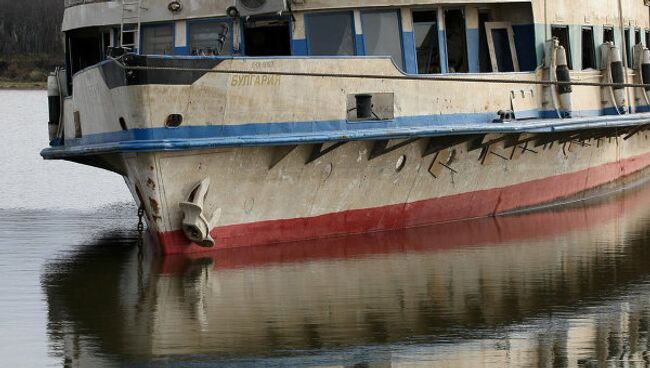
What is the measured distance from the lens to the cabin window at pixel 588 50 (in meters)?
22.3

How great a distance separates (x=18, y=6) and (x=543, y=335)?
94.8m

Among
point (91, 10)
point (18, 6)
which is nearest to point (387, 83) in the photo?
point (91, 10)

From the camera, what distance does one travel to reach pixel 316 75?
1702 centimetres

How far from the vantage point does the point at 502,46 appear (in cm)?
2011

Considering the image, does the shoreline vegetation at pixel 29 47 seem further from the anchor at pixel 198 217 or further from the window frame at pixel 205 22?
the anchor at pixel 198 217

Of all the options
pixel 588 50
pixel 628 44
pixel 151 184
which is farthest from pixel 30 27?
pixel 151 184

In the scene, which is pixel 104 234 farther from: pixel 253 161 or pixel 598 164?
pixel 598 164

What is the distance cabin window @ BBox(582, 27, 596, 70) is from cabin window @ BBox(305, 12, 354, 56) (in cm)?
507

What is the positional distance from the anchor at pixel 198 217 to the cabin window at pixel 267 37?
261cm

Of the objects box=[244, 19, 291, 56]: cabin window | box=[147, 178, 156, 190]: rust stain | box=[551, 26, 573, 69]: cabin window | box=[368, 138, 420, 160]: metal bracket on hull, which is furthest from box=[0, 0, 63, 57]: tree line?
box=[147, 178, 156, 190]: rust stain

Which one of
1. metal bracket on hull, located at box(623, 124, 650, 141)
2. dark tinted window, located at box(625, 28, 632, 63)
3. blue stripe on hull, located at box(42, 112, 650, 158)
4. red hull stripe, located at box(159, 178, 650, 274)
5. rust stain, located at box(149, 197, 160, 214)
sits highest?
dark tinted window, located at box(625, 28, 632, 63)

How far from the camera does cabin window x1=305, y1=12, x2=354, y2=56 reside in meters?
18.4

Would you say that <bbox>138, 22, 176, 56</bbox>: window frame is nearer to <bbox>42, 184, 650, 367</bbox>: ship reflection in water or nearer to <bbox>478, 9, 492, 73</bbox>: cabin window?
<bbox>42, 184, 650, 367</bbox>: ship reflection in water

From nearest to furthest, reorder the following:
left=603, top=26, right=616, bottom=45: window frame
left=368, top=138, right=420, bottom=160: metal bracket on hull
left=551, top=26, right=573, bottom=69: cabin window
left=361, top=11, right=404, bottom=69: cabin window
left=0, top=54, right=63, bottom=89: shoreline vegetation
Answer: left=368, top=138, right=420, bottom=160: metal bracket on hull → left=361, top=11, right=404, bottom=69: cabin window → left=551, top=26, right=573, bottom=69: cabin window → left=603, top=26, right=616, bottom=45: window frame → left=0, top=54, right=63, bottom=89: shoreline vegetation
